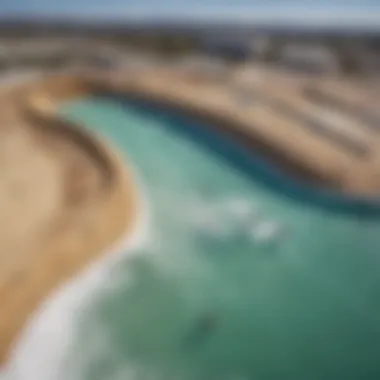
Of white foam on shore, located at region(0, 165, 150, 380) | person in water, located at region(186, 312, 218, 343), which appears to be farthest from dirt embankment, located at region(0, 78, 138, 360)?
person in water, located at region(186, 312, 218, 343)

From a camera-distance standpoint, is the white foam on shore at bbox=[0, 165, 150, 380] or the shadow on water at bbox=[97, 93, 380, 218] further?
the shadow on water at bbox=[97, 93, 380, 218]

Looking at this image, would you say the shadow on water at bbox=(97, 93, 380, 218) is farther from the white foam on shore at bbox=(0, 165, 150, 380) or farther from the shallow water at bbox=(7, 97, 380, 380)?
the white foam on shore at bbox=(0, 165, 150, 380)

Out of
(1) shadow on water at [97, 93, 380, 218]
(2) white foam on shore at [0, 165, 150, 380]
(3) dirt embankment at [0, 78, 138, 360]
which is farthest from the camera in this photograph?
(1) shadow on water at [97, 93, 380, 218]

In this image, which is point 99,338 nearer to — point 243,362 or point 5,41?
point 243,362

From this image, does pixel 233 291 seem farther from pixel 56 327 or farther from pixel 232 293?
pixel 56 327

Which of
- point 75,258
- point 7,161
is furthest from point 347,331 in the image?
point 7,161

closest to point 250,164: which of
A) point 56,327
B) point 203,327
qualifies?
point 203,327

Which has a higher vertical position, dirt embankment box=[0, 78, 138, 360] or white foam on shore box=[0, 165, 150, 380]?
dirt embankment box=[0, 78, 138, 360]

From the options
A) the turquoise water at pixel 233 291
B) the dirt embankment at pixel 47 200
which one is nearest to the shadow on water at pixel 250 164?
the turquoise water at pixel 233 291
